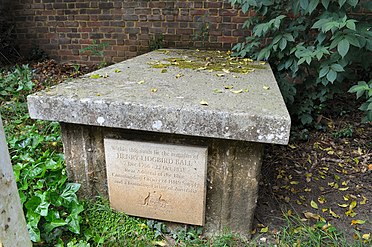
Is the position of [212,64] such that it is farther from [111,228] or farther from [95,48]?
[95,48]

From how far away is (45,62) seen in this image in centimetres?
502

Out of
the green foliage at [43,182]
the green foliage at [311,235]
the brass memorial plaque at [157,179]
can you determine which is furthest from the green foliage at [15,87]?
the green foliage at [311,235]

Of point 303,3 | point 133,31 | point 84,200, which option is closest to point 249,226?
point 84,200

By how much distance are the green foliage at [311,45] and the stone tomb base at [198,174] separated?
43.8 inches

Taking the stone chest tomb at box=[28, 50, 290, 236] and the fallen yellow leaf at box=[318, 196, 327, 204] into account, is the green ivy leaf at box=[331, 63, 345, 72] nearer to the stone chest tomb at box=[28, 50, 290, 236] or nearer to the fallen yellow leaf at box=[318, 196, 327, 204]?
the stone chest tomb at box=[28, 50, 290, 236]

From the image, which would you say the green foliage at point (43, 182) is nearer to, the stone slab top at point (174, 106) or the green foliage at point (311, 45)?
the stone slab top at point (174, 106)

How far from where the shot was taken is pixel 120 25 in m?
4.68

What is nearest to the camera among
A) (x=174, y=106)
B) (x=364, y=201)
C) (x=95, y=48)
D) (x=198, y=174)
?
(x=174, y=106)

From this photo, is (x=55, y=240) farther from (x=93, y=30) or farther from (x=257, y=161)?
(x=93, y=30)

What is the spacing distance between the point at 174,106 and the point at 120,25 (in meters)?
3.54

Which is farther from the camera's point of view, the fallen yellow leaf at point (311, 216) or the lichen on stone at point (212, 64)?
the lichen on stone at point (212, 64)

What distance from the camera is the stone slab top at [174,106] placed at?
58.2 inches

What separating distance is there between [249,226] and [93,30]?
4.05m
